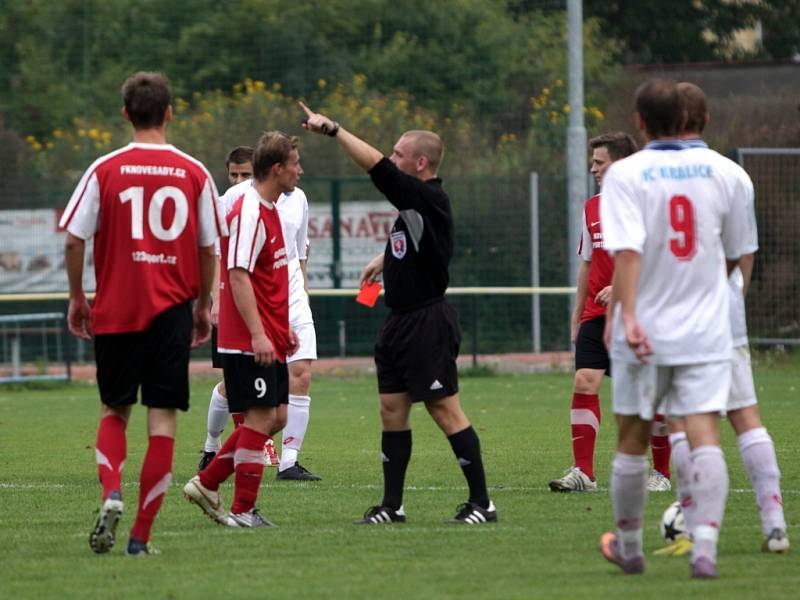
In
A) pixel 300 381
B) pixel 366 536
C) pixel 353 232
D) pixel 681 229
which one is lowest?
pixel 366 536

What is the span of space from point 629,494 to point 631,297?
78 cm

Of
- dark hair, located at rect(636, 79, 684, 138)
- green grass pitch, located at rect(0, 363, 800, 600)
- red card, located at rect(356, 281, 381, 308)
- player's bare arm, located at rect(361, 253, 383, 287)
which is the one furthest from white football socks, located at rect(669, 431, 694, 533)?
red card, located at rect(356, 281, 381, 308)

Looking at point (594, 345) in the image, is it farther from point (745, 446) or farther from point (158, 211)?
point (158, 211)

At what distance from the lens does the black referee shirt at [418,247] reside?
809 centimetres

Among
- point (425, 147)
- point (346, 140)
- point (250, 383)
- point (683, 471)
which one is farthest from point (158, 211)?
point (683, 471)

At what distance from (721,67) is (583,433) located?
984 inches

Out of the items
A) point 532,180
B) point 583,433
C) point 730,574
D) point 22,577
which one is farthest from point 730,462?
point 532,180

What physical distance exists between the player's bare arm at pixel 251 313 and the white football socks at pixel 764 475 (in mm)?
2215

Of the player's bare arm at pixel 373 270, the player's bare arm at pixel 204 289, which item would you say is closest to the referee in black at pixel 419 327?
the player's bare arm at pixel 373 270

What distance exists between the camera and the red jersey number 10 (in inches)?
257

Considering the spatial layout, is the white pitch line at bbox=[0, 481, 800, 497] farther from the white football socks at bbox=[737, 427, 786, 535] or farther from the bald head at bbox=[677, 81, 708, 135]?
the bald head at bbox=[677, 81, 708, 135]

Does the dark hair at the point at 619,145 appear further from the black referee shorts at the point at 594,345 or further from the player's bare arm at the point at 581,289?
the black referee shorts at the point at 594,345

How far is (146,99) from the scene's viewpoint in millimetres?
7223

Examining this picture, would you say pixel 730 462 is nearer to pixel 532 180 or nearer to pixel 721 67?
pixel 532 180
